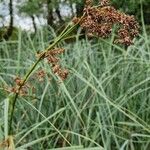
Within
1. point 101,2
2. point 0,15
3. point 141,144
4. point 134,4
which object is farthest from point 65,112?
point 0,15

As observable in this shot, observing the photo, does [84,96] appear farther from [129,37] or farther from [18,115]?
[129,37]

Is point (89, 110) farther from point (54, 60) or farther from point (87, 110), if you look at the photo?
point (54, 60)

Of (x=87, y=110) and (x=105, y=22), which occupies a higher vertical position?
(x=105, y=22)

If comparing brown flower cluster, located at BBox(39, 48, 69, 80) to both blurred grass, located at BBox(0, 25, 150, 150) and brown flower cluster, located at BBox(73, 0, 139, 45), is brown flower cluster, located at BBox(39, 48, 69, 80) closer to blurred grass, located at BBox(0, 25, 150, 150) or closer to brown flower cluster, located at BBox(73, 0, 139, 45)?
brown flower cluster, located at BBox(73, 0, 139, 45)

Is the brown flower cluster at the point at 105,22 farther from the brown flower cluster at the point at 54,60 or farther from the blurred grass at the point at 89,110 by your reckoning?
the blurred grass at the point at 89,110

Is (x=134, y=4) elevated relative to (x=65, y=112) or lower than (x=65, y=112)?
elevated

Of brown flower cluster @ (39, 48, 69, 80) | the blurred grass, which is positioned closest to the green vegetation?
the blurred grass

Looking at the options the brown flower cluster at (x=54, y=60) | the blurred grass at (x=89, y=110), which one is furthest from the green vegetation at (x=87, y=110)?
the brown flower cluster at (x=54, y=60)

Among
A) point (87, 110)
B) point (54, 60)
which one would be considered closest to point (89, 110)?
point (87, 110)
